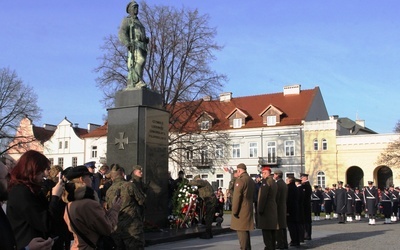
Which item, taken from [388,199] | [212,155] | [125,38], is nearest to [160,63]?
[212,155]

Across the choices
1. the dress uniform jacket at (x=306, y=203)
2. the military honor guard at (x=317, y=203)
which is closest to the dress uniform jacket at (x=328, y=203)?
the military honor guard at (x=317, y=203)

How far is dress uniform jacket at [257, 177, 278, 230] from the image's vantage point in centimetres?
1002

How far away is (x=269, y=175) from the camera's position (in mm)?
10734

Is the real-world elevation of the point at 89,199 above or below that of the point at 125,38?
below

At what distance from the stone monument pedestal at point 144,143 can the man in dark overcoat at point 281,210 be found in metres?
3.05

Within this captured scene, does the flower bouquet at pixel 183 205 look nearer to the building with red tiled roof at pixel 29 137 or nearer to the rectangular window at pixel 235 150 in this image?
the building with red tiled roof at pixel 29 137

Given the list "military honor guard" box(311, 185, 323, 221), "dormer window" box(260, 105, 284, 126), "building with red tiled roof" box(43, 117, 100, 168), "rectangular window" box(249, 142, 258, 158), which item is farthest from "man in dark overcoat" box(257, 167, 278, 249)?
"building with red tiled roof" box(43, 117, 100, 168)

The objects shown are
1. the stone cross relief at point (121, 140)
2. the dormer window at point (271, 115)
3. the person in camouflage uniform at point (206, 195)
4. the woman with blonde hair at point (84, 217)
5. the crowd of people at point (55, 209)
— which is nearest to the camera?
the crowd of people at point (55, 209)

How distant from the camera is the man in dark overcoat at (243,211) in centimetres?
920

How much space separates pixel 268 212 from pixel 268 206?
20 cm

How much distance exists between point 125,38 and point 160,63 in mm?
19067

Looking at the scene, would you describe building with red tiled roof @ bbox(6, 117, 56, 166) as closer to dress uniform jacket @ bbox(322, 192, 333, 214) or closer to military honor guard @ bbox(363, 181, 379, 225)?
dress uniform jacket @ bbox(322, 192, 333, 214)

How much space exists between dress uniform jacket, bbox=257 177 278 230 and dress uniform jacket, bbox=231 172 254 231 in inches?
33.1

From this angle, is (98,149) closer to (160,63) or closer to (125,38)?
(160,63)
